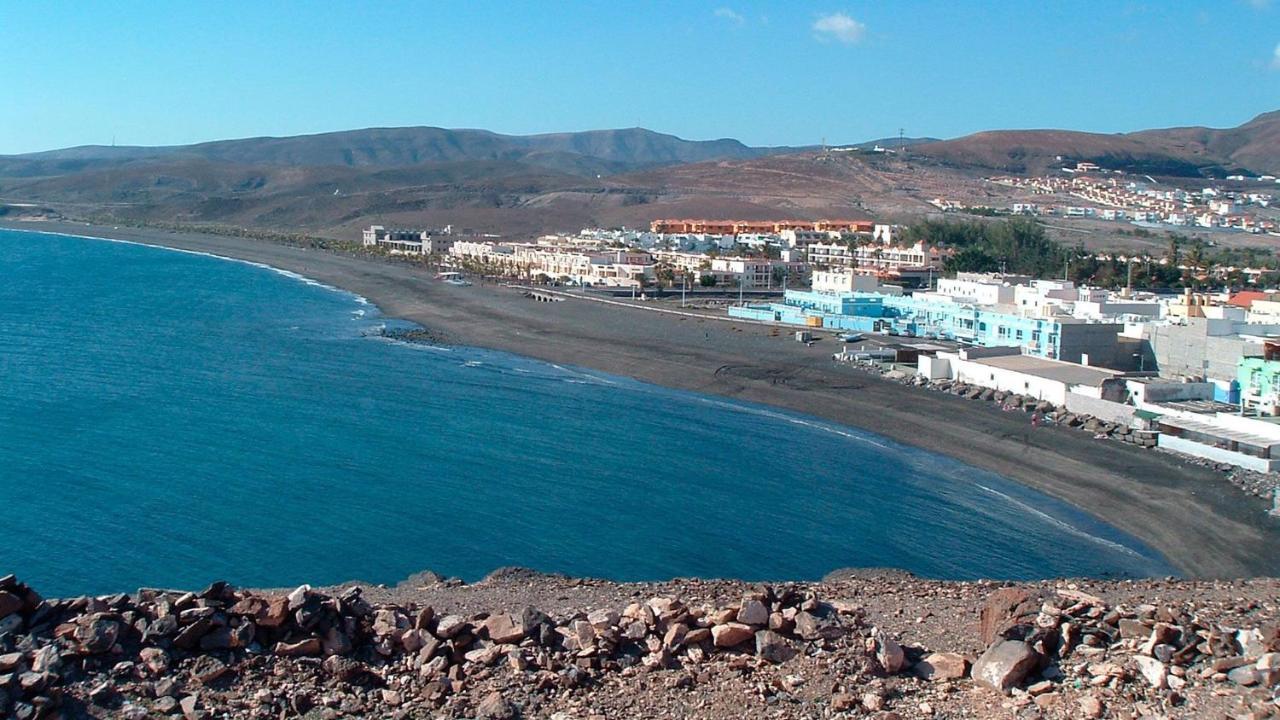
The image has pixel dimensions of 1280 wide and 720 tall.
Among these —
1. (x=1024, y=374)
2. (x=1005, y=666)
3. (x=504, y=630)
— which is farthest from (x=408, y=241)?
(x=1005, y=666)

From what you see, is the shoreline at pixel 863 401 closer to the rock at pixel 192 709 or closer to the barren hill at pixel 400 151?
the rock at pixel 192 709

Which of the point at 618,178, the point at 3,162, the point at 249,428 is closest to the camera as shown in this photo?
the point at 249,428

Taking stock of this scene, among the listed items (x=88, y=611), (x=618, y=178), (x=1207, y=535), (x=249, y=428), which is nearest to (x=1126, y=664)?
(x=88, y=611)

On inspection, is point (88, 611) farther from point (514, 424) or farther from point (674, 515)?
point (514, 424)

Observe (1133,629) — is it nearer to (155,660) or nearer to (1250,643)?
(1250,643)

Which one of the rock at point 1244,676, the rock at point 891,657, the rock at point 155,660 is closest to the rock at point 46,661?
the rock at point 155,660

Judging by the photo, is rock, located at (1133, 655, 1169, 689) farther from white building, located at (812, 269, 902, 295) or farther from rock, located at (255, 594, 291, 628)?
white building, located at (812, 269, 902, 295)
